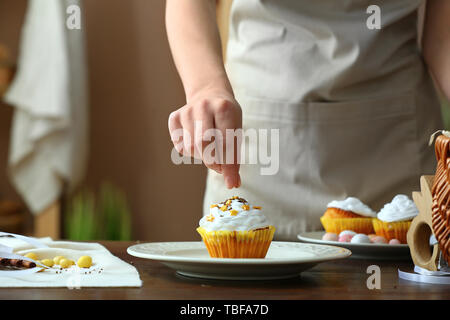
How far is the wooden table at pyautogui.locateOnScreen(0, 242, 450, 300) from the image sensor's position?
2.08 ft

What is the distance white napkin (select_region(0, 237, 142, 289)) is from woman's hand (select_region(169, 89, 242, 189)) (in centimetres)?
19

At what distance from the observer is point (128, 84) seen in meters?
3.20

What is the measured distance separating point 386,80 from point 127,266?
0.84 metres

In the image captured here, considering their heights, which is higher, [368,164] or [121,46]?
[121,46]

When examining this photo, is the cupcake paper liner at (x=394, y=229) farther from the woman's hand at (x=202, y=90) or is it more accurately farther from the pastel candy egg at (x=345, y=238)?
the woman's hand at (x=202, y=90)

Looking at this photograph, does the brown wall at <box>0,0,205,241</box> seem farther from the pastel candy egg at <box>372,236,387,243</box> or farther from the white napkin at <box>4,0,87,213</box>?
the pastel candy egg at <box>372,236,387,243</box>

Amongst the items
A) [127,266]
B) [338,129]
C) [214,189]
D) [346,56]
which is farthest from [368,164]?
[127,266]

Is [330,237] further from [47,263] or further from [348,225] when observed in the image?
[47,263]

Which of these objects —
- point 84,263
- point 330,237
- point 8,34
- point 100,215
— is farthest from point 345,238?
point 8,34

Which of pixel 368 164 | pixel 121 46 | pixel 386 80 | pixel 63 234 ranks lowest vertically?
pixel 63 234

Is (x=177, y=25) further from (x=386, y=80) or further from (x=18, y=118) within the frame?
(x=18, y=118)

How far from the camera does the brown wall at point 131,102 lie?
3.18 metres

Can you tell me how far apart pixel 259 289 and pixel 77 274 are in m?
0.24

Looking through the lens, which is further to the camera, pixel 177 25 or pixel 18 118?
pixel 18 118
